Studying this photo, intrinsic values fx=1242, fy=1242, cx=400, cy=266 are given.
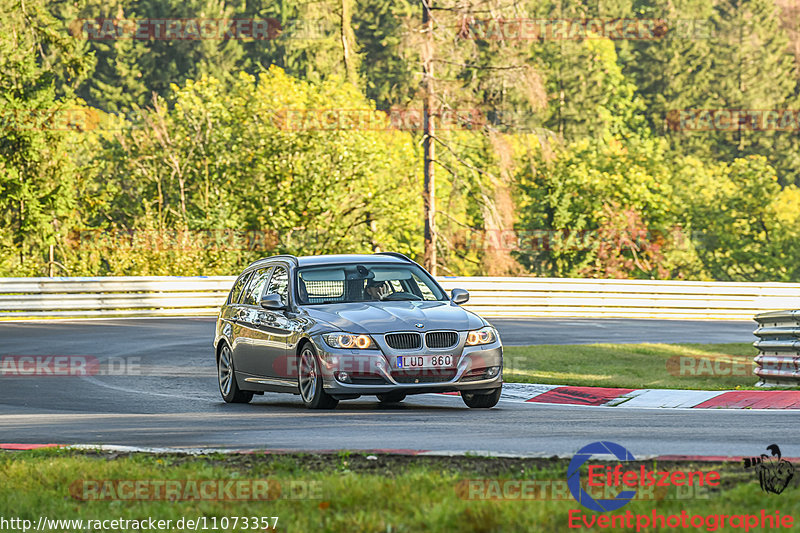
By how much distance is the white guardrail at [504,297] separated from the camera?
2845 centimetres

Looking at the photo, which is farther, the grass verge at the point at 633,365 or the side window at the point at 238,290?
the grass verge at the point at 633,365

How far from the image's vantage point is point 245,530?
20.4 ft

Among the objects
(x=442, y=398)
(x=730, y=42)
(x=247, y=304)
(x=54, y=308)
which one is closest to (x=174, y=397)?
(x=247, y=304)

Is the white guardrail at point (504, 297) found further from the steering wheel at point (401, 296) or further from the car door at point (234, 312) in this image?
the steering wheel at point (401, 296)

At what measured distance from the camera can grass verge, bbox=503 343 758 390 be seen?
18094 mm

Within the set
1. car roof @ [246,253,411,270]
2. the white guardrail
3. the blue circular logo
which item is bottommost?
the white guardrail

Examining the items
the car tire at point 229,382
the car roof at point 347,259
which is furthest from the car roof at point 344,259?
the car tire at point 229,382

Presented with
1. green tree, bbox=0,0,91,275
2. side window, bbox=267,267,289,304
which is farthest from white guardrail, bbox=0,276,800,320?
side window, bbox=267,267,289,304

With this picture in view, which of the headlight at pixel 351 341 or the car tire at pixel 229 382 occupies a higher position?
the headlight at pixel 351 341

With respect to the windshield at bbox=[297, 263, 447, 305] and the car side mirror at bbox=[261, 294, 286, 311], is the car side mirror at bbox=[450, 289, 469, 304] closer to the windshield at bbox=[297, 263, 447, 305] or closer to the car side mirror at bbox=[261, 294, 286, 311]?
the windshield at bbox=[297, 263, 447, 305]

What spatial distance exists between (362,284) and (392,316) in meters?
1.12

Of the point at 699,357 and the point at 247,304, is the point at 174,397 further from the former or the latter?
the point at 699,357

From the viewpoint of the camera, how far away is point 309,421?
11.2 meters

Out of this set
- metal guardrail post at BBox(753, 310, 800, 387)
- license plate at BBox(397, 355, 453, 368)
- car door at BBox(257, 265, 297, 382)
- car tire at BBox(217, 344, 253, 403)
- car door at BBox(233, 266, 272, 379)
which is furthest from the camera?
metal guardrail post at BBox(753, 310, 800, 387)
